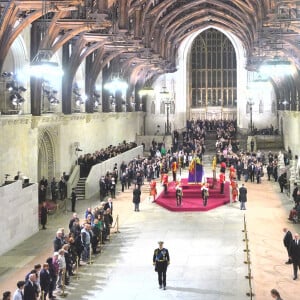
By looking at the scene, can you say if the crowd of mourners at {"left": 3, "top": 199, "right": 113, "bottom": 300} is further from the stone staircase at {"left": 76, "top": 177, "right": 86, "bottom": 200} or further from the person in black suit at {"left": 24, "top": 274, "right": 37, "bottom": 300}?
the stone staircase at {"left": 76, "top": 177, "right": 86, "bottom": 200}

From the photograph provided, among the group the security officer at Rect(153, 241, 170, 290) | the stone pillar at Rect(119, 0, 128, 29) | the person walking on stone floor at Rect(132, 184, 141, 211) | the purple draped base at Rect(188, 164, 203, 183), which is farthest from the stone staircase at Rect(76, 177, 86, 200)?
the security officer at Rect(153, 241, 170, 290)

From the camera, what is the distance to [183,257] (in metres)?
15.0

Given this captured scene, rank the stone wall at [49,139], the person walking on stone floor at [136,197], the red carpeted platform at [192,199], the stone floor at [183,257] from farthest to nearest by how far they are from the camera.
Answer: the red carpeted platform at [192,199] → the person walking on stone floor at [136,197] → the stone wall at [49,139] → the stone floor at [183,257]

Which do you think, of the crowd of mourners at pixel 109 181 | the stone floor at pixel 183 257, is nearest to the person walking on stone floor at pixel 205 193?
the stone floor at pixel 183 257

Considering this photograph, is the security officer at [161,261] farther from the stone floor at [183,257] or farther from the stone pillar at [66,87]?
the stone pillar at [66,87]

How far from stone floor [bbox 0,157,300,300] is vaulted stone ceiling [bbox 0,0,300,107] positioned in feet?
23.3

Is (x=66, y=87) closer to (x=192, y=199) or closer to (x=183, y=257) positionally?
(x=192, y=199)

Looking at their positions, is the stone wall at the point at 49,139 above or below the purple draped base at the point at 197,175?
above

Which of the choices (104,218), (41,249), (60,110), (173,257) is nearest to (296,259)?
(173,257)

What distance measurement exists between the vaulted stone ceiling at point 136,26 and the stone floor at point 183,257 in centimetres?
709

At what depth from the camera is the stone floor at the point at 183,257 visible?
12164 mm

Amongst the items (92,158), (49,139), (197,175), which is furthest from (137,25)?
(197,175)

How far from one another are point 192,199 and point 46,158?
7135 mm

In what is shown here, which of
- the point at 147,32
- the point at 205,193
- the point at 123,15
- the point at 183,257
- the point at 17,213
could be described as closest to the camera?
the point at 183,257
